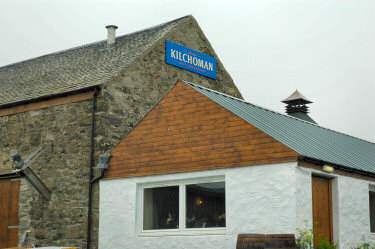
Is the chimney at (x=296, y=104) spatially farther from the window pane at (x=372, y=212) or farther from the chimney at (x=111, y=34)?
the window pane at (x=372, y=212)

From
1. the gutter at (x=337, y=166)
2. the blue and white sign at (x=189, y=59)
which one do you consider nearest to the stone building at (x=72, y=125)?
the blue and white sign at (x=189, y=59)

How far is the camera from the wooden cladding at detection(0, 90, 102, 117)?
17750mm

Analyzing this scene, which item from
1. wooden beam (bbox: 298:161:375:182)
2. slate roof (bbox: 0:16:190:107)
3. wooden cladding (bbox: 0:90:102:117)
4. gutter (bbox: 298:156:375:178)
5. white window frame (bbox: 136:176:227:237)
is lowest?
white window frame (bbox: 136:176:227:237)

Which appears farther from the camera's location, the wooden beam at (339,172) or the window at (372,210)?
the window at (372,210)

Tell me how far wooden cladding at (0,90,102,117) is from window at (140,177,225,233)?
4.59 m

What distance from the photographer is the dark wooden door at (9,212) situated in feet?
60.0

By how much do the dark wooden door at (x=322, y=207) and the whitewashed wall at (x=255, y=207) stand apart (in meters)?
0.15

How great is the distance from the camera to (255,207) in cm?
1204

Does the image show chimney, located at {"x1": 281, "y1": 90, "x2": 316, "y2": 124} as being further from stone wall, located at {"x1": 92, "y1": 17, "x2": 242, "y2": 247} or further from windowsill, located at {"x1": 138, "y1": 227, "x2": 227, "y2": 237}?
windowsill, located at {"x1": 138, "y1": 227, "x2": 227, "y2": 237}

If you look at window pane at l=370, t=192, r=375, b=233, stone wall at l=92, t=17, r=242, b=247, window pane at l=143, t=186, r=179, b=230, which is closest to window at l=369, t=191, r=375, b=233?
window pane at l=370, t=192, r=375, b=233

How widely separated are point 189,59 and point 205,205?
9425mm

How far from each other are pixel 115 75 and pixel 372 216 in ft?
28.0

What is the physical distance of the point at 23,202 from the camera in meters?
18.2

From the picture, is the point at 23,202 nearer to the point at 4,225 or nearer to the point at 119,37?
the point at 4,225
